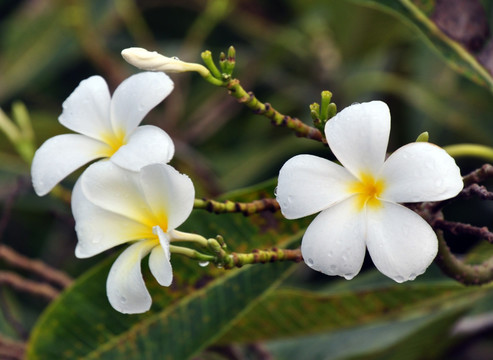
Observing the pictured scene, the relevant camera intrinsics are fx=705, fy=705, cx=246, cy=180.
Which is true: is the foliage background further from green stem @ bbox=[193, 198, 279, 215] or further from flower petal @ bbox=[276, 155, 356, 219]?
flower petal @ bbox=[276, 155, 356, 219]

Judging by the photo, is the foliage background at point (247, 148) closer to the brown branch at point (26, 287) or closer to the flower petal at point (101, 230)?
the brown branch at point (26, 287)

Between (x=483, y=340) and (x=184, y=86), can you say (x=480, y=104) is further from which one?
(x=184, y=86)

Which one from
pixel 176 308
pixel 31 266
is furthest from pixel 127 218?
pixel 31 266

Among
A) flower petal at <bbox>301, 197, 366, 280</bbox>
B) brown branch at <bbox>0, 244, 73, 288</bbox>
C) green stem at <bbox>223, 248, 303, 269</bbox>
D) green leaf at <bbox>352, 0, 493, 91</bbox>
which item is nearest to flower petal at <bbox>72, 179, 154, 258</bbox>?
green stem at <bbox>223, 248, 303, 269</bbox>

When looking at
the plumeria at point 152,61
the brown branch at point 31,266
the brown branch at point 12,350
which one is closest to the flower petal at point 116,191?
the plumeria at point 152,61

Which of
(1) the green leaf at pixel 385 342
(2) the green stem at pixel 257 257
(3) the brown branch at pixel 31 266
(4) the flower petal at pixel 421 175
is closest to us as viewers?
(4) the flower petal at pixel 421 175

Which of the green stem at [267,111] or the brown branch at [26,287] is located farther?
the brown branch at [26,287]

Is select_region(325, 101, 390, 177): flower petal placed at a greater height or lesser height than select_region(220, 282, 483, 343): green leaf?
greater
